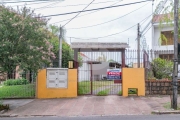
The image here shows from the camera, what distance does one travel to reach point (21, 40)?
11.3m

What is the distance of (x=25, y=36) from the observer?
11.5 m

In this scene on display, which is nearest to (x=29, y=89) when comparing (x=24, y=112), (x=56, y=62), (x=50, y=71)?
(x=50, y=71)

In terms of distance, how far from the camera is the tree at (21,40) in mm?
11039

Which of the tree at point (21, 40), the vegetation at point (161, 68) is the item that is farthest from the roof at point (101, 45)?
the tree at point (21, 40)

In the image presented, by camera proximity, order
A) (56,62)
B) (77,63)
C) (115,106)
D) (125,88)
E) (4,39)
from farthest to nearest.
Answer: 1. (56,62)
2. (77,63)
3. (125,88)
4. (115,106)
5. (4,39)

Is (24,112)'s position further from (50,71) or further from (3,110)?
(50,71)

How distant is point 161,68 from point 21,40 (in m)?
10.3

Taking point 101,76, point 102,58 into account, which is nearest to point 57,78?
point 101,76

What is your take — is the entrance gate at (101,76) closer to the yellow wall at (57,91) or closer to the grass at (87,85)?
the grass at (87,85)

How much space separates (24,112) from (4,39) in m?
3.38

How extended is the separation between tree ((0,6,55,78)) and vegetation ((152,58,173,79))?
893cm

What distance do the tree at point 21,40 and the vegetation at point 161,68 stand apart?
8930 mm

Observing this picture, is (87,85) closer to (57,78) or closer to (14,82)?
(57,78)

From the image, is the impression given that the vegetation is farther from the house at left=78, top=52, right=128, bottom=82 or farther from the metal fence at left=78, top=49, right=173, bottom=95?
the house at left=78, top=52, right=128, bottom=82
